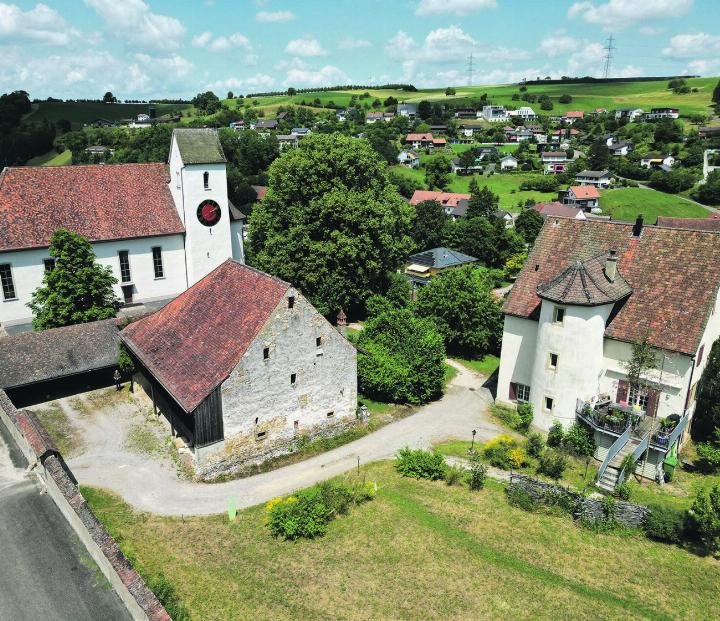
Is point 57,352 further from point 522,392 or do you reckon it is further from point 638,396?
point 638,396

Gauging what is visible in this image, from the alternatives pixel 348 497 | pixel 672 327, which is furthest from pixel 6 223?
pixel 672 327

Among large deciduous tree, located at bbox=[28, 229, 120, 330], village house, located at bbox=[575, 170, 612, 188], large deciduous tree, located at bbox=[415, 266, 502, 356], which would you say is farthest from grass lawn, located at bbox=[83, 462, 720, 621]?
village house, located at bbox=[575, 170, 612, 188]

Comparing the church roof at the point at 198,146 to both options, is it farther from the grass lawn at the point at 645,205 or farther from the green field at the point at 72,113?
the green field at the point at 72,113

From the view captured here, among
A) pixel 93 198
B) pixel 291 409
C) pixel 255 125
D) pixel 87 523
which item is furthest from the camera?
pixel 255 125

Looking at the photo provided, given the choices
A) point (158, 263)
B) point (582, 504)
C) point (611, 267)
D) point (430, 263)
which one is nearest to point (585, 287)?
point (611, 267)

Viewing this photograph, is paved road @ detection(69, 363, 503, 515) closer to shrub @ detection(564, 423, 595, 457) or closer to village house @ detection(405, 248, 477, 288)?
shrub @ detection(564, 423, 595, 457)

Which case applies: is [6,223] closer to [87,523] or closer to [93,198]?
[93,198]
